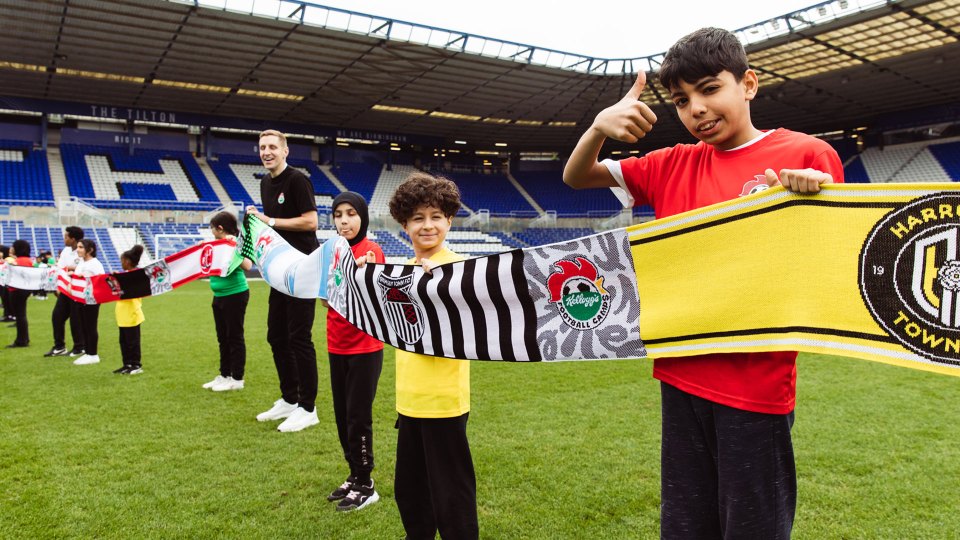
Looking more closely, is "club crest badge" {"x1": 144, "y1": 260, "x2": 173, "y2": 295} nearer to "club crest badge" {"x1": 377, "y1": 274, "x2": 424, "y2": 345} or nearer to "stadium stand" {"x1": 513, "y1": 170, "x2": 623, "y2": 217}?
"club crest badge" {"x1": 377, "y1": 274, "x2": 424, "y2": 345}

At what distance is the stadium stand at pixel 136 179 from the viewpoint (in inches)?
1109

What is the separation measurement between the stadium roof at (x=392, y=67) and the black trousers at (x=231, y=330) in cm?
1621

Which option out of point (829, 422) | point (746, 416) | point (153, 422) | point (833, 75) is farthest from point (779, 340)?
point (833, 75)

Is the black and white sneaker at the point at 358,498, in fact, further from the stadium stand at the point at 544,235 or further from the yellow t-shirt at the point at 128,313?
the stadium stand at the point at 544,235

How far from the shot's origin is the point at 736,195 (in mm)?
1651

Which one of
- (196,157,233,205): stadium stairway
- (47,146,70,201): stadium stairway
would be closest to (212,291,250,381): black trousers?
(47,146,70,201): stadium stairway

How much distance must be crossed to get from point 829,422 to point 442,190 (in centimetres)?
412

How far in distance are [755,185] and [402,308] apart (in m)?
1.54

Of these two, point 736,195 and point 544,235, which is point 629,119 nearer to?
point 736,195

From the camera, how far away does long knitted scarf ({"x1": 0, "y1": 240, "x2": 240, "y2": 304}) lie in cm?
611

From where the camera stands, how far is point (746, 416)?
1.51m

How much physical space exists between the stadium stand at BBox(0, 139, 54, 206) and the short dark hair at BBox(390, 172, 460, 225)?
1091 inches

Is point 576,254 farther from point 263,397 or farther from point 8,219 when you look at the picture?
point 8,219

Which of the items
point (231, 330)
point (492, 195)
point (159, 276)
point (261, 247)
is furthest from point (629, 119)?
point (492, 195)
